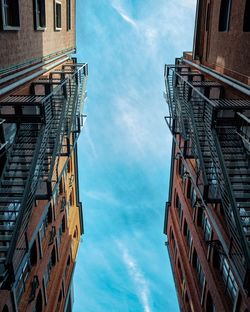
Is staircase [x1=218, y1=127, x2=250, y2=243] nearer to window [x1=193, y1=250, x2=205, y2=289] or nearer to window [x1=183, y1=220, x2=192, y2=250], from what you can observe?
window [x1=193, y1=250, x2=205, y2=289]

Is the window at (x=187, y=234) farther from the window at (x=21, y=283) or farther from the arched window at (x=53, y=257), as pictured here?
the window at (x=21, y=283)

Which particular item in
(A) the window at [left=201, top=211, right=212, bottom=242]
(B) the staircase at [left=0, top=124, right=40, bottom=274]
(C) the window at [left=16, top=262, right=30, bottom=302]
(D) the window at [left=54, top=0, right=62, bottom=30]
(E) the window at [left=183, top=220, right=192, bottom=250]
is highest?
(D) the window at [left=54, top=0, right=62, bottom=30]

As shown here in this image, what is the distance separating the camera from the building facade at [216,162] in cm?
1166

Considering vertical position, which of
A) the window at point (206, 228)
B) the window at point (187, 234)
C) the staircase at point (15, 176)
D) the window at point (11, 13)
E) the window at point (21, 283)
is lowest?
the window at point (187, 234)

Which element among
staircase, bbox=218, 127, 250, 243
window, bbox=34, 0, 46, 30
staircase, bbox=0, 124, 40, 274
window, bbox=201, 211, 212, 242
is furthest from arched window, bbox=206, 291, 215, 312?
window, bbox=34, 0, 46, 30

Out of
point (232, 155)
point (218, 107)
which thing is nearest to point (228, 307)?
point (232, 155)

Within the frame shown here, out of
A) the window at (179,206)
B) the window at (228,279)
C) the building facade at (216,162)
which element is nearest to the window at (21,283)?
the building facade at (216,162)

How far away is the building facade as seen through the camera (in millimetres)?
11664

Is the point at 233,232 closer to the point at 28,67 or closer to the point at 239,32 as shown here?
A: the point at 239,32

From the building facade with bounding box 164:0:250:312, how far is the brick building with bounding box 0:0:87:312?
6.16 m

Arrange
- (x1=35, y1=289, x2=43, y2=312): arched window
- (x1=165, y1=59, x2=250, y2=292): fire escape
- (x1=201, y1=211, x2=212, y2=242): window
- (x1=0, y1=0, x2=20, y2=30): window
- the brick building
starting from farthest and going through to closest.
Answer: (x1=201, y1=211, x2=212, y2=242): window, (x1=35, y1=289, x2=43, y2=312): arched window, (x1=0, y1=0, x2=20, y2=30): window, the brick building, (x1=165, y1=59, x2=250, y2=292): fire escape

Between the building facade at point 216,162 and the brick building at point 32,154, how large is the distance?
616 cm

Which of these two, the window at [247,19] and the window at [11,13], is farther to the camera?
the window at [247,19]

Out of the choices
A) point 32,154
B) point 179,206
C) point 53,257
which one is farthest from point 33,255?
point 179,206
